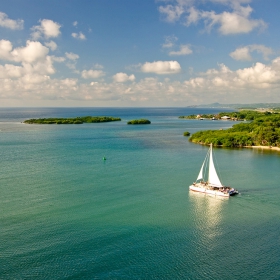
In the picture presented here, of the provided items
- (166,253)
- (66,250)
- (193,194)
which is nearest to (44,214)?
(66,250)

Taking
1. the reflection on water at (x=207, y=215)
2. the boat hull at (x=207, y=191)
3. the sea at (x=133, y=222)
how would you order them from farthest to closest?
the boat hull at (x=207, y=191) < the reflection on water at (x=207, y=215) < the sea at (x=133, y=222)

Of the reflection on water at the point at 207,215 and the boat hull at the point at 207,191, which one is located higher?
the boat hull at the point at 207,191

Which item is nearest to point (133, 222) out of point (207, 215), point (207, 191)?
point (207, 215)

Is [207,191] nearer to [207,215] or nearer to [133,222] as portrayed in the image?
[207,215]

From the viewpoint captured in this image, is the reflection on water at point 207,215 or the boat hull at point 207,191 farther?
the boat hull at point 207,191

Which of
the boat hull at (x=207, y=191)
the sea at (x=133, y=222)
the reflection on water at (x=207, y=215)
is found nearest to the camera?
the sea at (x=133, y=222)

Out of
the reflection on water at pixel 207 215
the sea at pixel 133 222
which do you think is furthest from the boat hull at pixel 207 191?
the sea at pixel 133 222

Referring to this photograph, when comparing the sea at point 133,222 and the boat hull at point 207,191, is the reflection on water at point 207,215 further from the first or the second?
the boat hull at point 207,191
